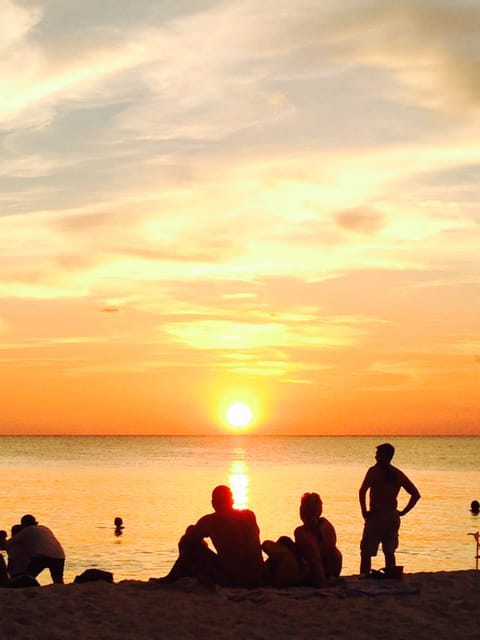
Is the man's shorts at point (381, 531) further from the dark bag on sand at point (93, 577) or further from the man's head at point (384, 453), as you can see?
the dark bag on sand at point (93, 577)

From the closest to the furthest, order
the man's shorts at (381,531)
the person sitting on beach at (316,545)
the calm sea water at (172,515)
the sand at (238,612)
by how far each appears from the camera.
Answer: the sand at (238,612) → the person sitting on beach at (316,545) → the man's shorts at (381,531) → the calm sea water at (172,515)

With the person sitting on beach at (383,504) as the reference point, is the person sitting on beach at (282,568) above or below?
below

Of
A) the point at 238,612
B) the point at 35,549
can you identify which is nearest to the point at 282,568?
the point at 238,612

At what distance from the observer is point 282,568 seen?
13.1 m

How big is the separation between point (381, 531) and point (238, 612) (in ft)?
11.2

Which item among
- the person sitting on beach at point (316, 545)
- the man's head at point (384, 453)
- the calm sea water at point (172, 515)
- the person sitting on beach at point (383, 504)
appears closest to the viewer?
Result: the person sitting on beach at point (316, 545)

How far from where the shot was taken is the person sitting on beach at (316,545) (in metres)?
13.2

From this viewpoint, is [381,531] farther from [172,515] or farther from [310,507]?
[172,515]

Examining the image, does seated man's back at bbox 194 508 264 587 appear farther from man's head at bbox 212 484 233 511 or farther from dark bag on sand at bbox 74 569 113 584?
dark bag on sand at bbox 74 569 113 584

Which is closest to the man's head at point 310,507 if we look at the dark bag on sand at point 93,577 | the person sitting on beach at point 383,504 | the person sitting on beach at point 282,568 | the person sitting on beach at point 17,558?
the person sitting on beach at point 282,568

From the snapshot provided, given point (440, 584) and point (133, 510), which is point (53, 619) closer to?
point (440, 584)

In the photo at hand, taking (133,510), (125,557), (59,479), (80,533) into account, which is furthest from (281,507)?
(59,479)

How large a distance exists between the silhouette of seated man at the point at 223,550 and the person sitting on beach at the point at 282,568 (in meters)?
0.20

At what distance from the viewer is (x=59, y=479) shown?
282ft
